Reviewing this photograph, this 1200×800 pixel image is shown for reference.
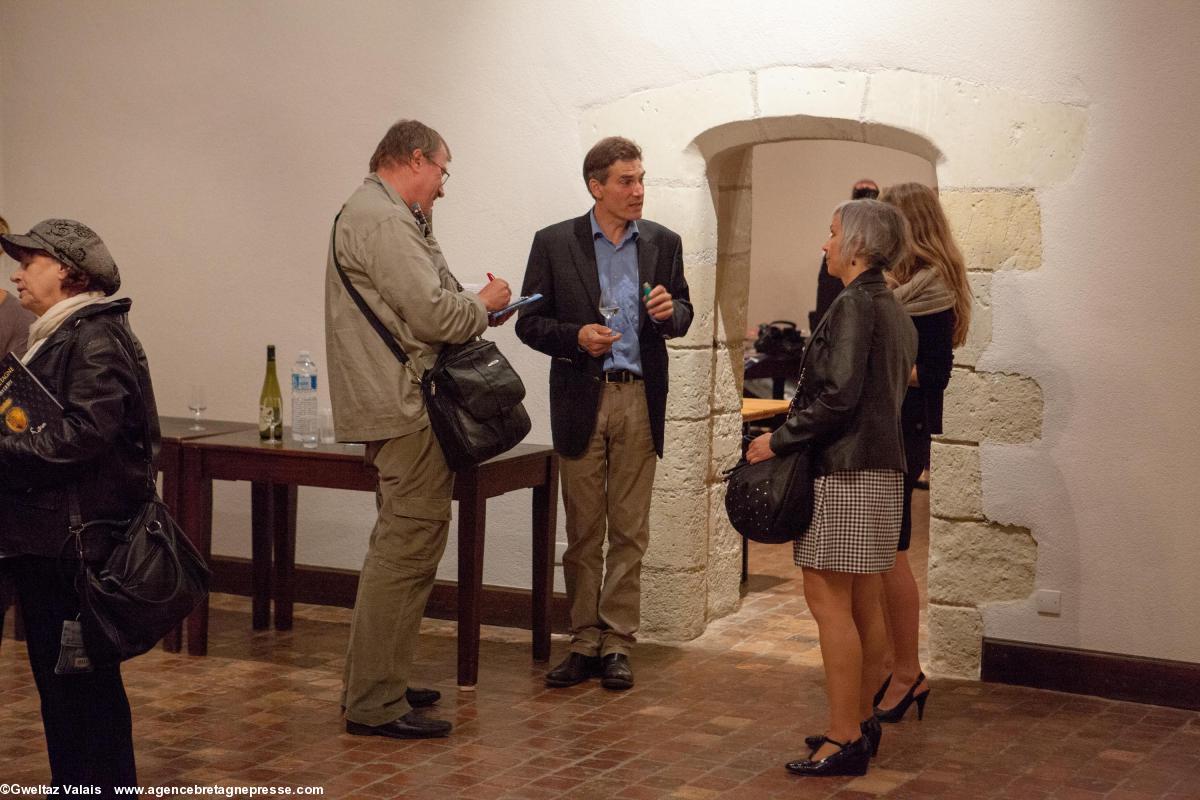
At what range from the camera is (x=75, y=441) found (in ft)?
10.0

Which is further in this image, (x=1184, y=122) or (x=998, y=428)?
(x=998, y=428)

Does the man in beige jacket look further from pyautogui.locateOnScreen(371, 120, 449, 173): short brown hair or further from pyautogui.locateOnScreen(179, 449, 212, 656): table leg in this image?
pyautogui.locateOnScreen(179, 449, 212, 656): table leg

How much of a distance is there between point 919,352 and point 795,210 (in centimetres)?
741

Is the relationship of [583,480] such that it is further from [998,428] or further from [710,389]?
[998,428]

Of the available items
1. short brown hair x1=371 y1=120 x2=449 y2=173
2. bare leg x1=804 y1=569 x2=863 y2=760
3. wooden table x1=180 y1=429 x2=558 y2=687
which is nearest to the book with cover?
short brown hair x1=371 y1=120 x2=449 y2=173

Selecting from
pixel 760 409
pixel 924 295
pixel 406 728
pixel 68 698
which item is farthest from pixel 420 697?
pixel 760 409

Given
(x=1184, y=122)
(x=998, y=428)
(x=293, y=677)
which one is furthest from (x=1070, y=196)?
(x=293, y=677)

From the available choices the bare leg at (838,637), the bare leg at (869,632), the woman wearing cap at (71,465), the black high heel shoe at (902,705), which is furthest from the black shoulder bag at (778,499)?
the woman wearing cap at (71,465)

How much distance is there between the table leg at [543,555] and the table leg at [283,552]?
107 centimetres

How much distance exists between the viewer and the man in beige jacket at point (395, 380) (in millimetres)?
4012

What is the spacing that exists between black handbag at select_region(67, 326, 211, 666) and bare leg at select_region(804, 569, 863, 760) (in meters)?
1.62

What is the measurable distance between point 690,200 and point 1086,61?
1421 millimetres

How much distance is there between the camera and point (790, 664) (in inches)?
203

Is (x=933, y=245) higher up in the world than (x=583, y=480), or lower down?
higher up
